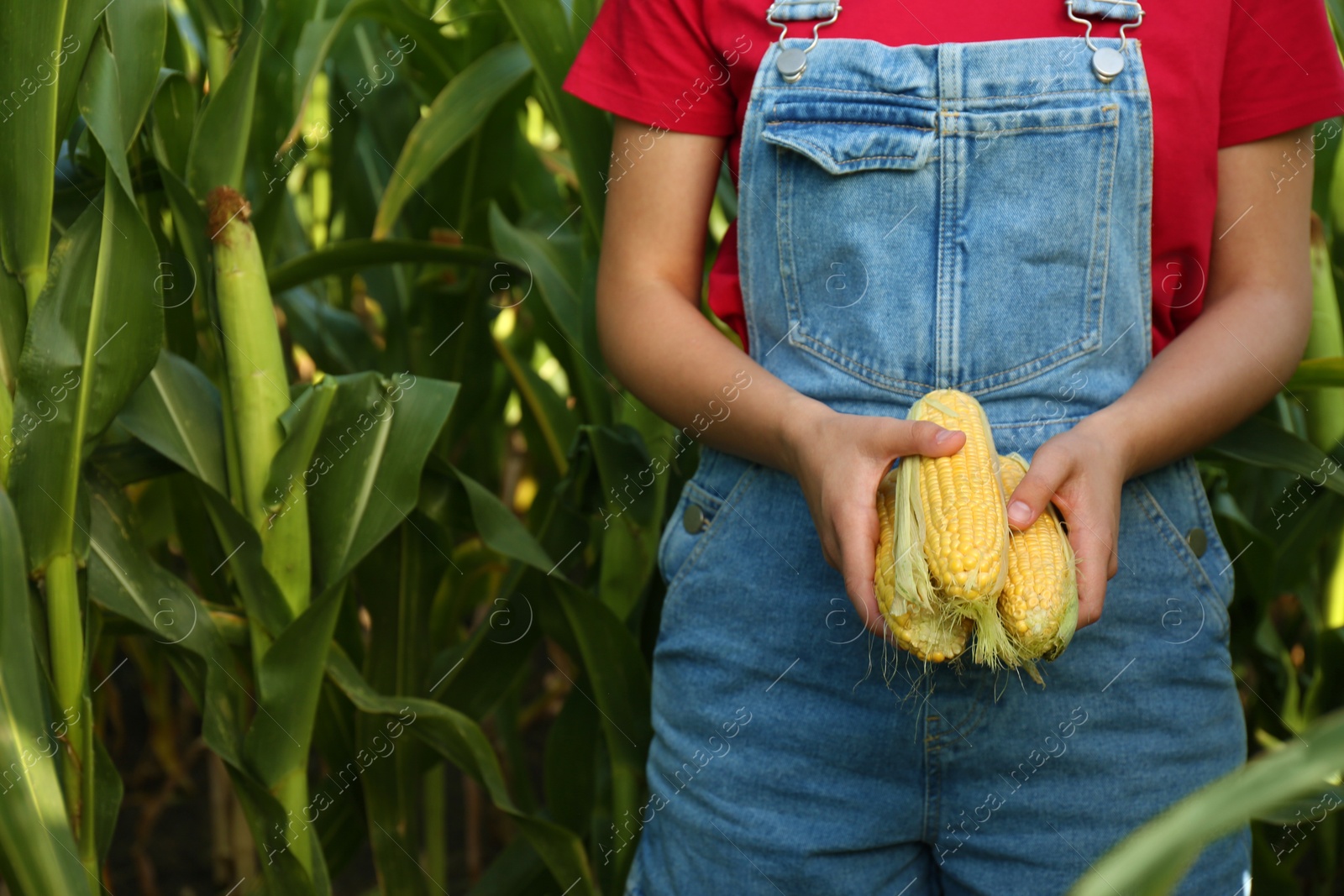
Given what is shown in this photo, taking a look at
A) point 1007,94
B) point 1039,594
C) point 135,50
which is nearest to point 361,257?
point 135,50

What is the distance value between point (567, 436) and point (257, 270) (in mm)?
482

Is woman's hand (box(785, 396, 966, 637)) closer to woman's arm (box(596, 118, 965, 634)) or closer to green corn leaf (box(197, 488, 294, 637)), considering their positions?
woman's arm (box(596, 118, 965, 634))

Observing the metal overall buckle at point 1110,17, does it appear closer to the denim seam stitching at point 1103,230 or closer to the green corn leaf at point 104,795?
the denim seam stitching at point 1103,230

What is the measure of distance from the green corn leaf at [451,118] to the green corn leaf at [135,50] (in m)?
0.26

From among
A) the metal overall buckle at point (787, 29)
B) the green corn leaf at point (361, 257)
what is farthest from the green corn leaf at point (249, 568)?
the metal overall buckle at point (787, 29)

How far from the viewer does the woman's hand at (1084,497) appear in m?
0.56

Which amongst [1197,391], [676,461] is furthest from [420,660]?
[1197,391]

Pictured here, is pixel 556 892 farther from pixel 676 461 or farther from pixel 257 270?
pixel 257 270

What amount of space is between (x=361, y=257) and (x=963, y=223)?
23.0 inches

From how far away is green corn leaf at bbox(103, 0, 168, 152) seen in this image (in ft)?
2.56

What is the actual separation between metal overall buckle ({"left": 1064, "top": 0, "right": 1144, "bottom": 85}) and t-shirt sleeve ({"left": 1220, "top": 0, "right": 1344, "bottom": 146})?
0.24 ft

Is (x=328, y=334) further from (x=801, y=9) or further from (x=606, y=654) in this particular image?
(x=801, y=9)

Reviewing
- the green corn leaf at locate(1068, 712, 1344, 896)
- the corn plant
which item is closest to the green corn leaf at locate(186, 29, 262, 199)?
the corn plant

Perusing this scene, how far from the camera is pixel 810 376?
71 centimetres
